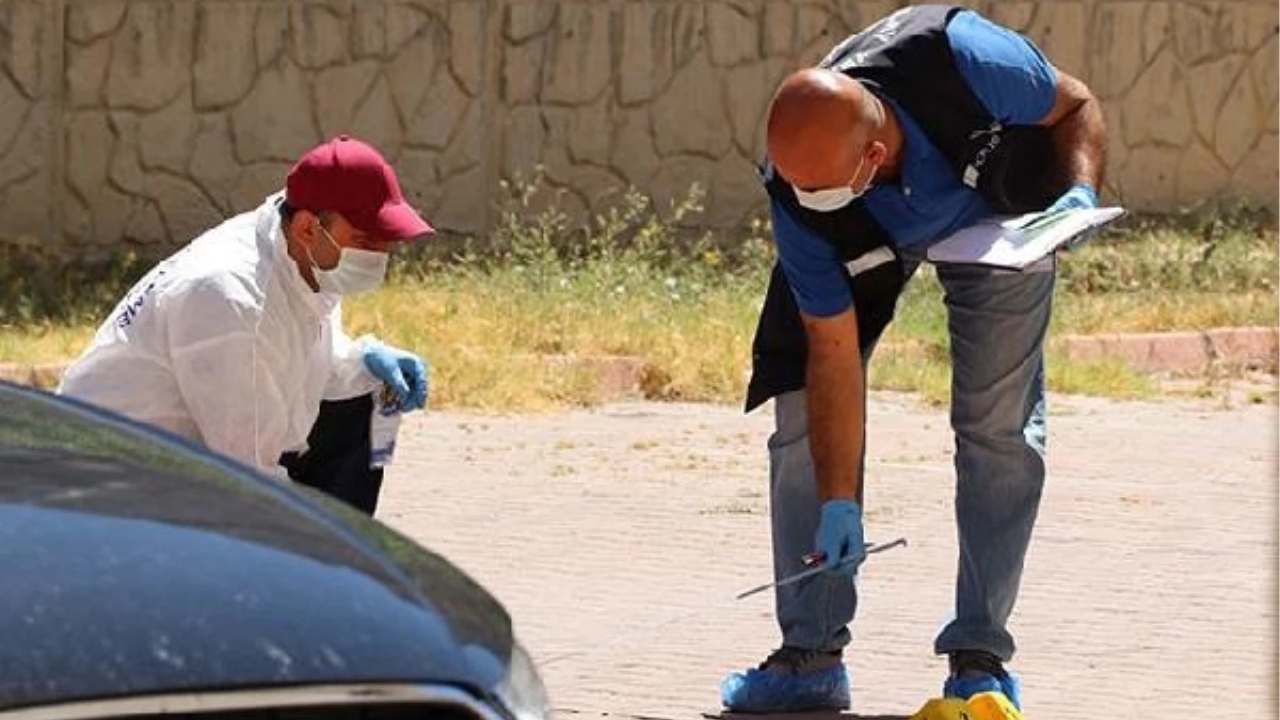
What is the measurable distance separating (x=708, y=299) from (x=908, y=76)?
690 centimetres

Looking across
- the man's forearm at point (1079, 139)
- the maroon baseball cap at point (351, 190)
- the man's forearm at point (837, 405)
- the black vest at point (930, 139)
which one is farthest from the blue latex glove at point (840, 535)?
the maroon baseball cap at point (351, 190)

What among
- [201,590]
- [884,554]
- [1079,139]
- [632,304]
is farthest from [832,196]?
[632,304]

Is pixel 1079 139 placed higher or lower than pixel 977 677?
higher

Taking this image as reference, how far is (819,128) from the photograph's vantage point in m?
6.10

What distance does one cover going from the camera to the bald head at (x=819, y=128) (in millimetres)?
6090

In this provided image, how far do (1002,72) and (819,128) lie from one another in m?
0.48

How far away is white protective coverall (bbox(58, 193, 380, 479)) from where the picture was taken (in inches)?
236

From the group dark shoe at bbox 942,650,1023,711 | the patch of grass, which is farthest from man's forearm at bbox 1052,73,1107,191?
the patch of grass

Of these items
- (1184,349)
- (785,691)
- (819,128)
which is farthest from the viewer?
(1184,349)

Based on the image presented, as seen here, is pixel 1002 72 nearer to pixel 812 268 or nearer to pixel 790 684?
pixel 812 268

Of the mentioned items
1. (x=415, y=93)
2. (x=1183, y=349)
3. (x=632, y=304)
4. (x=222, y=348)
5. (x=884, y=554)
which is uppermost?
(x=222, y=348)

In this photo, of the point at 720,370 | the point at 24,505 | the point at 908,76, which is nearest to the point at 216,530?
the point at 24,505

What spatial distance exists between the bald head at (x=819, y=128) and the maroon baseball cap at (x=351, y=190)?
0.71 meters

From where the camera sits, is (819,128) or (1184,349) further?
(1184,349)
